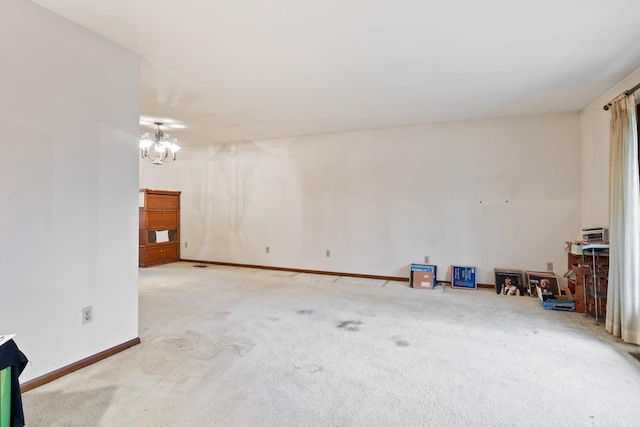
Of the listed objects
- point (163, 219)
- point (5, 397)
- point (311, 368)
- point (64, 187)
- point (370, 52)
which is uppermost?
point (370, 52)

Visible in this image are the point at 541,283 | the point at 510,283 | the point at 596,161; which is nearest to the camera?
the point at 596,161

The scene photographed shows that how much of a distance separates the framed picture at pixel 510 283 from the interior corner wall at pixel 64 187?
4.31 m

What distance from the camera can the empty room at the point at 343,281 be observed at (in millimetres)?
1949

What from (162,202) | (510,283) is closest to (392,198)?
(510,283)

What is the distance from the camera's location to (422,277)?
478 centimetres

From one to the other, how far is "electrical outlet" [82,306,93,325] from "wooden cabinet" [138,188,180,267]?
13.1 feet

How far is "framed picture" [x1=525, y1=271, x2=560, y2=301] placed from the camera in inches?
162

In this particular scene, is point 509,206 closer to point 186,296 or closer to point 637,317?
point 637,317

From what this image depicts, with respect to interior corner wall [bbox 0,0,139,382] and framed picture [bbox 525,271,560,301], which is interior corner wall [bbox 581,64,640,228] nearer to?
framed picture [bbox 525,271,560,301]

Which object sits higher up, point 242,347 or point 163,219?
point 163,219

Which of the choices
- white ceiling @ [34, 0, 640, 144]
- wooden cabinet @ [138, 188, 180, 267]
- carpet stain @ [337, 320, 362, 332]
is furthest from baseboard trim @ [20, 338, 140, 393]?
wooden cabinet @ [138, 188, 180, 267]

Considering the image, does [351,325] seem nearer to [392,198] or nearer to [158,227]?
[392,198]

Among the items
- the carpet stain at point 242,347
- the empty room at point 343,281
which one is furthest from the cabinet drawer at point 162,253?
the carpet stain at point 242,347

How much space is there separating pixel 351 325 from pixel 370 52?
7.96ft
